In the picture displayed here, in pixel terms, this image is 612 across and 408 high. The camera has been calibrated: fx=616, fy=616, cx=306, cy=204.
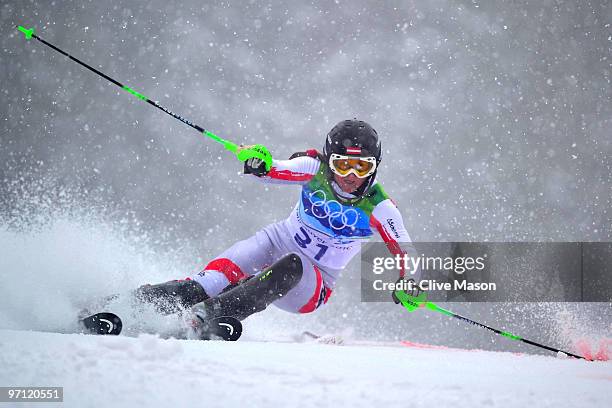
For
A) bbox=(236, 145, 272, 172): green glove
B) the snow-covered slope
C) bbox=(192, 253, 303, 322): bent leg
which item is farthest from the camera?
bbox=(236, 145, 272, 172): green glove

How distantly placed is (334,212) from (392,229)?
0.46 metres

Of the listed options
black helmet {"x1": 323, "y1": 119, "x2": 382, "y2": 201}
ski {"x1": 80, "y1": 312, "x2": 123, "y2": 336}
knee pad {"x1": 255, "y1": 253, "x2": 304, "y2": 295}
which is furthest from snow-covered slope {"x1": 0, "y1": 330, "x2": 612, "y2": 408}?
black helmet {"x1": 323, "y1": 119, "x2": 382, "y2": 201}

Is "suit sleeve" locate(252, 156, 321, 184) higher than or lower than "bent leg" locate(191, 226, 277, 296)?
higher

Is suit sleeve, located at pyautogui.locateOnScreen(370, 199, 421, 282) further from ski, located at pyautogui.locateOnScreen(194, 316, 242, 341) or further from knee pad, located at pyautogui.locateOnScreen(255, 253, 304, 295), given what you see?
ski, located at pyautogui.locateOnScreen(194, 316, 242, 341)

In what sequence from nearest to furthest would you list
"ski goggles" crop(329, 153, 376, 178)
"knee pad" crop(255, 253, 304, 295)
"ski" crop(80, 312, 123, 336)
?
"ski" crop(80, 312, 123, 336), "knee pad" crop(255, 253, 304, 295), "ski goggles" crop(329, 153, 376, 178)

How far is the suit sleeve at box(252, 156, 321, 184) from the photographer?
451 centimetres

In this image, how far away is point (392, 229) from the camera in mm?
4633

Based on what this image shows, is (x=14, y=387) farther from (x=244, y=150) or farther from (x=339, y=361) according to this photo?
(x=244, y=150)

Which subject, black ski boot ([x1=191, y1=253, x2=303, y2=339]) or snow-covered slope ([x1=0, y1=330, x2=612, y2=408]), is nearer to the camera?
snow-covered slope ([x1=0, y1=330, x2=612, y2=408])

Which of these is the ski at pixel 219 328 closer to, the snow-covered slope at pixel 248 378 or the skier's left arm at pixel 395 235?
the snow-covered slope at pixel 248 378

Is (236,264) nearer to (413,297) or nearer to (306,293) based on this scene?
(306,293)

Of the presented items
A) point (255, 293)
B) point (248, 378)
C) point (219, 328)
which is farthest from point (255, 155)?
point (248, 378)

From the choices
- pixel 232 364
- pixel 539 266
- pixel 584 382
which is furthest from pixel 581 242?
pixel 232 364

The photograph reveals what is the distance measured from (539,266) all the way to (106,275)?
8.59 meters
